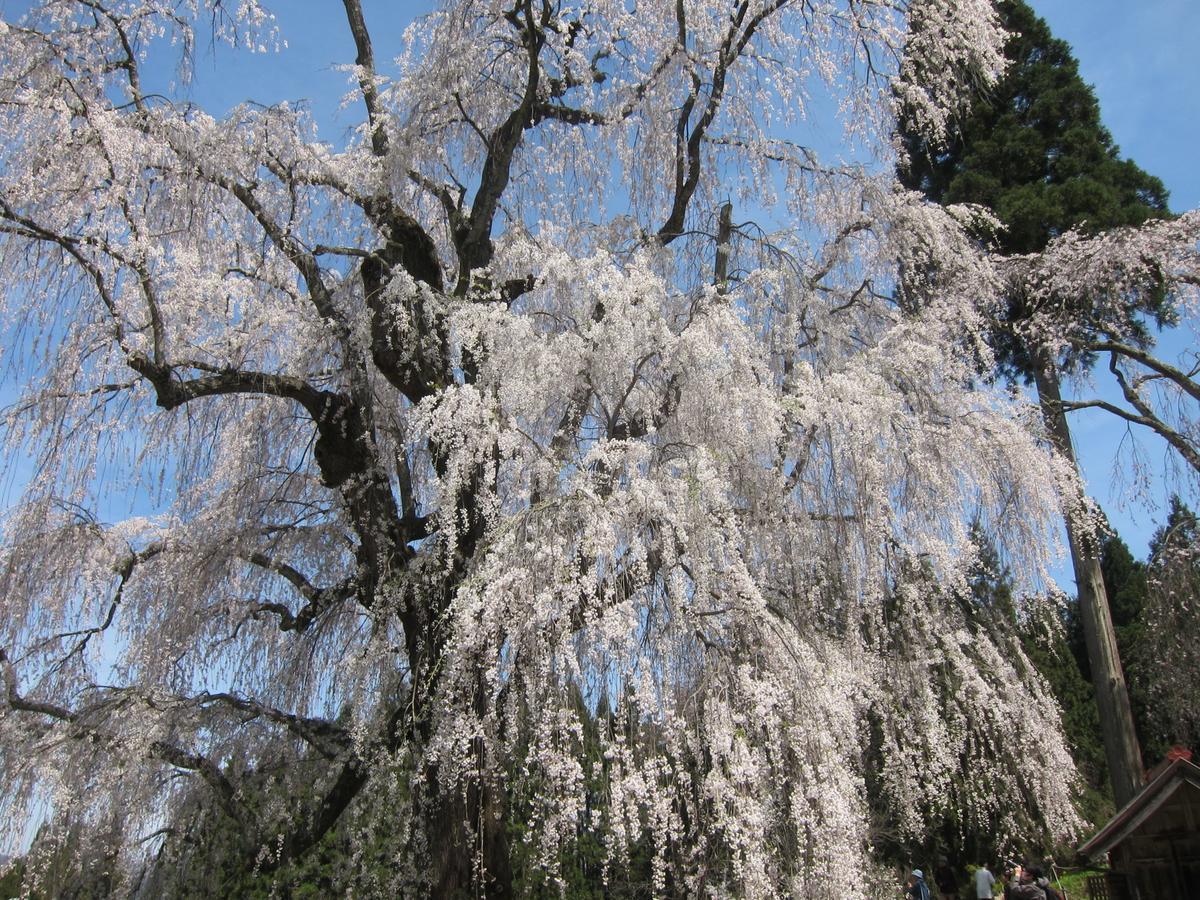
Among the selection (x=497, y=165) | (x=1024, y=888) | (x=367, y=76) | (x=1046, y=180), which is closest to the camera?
(x=1024, y=888)

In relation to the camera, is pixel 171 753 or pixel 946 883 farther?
pixel 946 883

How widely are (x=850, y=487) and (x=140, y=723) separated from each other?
13.4 feet

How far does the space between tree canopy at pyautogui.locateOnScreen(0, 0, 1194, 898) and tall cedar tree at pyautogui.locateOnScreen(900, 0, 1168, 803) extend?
2664 mm

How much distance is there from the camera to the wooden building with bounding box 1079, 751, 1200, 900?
5.54 m

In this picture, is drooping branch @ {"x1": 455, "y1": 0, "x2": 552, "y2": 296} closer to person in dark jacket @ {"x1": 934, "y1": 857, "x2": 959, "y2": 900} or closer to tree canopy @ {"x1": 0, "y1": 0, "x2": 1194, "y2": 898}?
tree canopy @ {"x1": 0, "y1": 0, "x2": 1194, "y2": 898}

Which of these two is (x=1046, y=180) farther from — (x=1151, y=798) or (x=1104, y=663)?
(x=1151, y=798)

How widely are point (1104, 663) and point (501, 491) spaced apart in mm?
6275

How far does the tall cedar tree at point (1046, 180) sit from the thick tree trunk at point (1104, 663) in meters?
0.01

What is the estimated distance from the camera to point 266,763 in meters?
5.45

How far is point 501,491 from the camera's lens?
5148 mm

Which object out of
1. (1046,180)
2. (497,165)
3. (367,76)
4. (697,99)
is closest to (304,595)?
(497,165)

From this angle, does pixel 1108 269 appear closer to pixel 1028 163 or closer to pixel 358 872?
pixel 1028 163

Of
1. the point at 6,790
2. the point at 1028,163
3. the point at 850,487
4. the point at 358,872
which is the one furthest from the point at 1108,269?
the point at 6,790

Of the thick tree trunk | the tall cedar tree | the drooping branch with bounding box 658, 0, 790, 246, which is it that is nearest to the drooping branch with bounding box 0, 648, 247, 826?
the drooping branch with bounding box 658, 0, 790, 246
